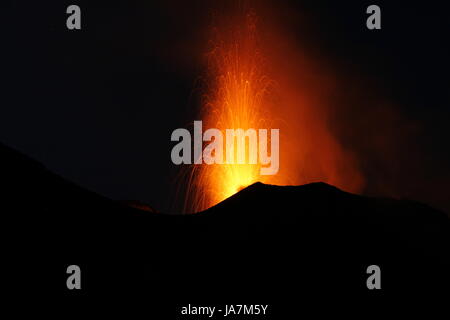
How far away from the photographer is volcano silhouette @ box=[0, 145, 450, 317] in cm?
3122

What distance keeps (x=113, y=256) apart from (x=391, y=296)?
14014 millimetres

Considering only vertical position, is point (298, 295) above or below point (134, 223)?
below

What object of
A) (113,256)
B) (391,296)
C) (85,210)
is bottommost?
(391,296)

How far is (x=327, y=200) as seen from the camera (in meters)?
39.3

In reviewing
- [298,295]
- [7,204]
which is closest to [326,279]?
[298,295]

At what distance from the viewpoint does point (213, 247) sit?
34938mm

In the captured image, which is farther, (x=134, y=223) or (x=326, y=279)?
(x=134, y=223)

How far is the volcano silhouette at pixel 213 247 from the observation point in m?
31.2

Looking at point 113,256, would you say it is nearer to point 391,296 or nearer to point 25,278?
point 25,278

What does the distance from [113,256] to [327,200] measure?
45.0ft

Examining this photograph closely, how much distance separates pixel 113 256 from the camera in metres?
32.6
